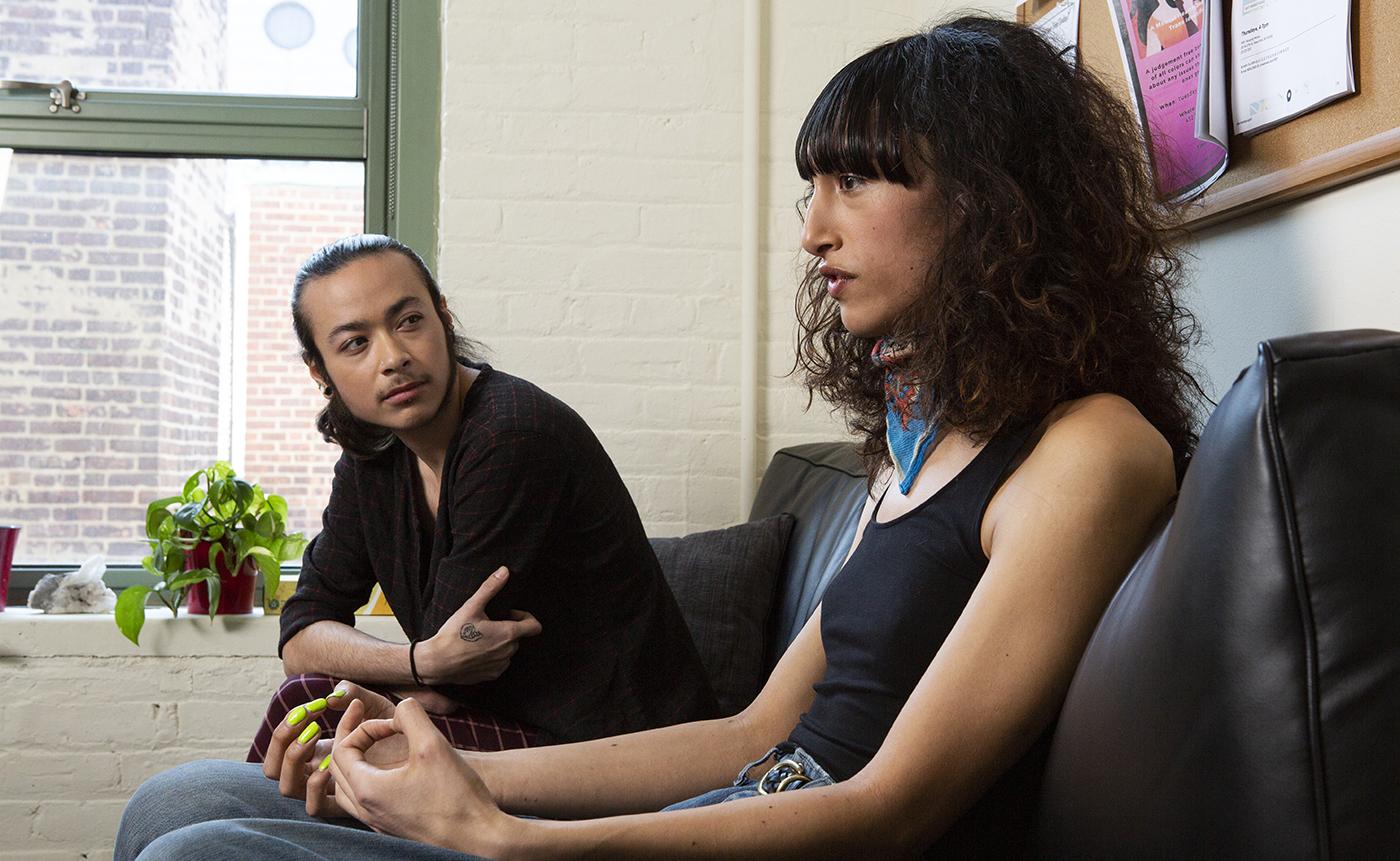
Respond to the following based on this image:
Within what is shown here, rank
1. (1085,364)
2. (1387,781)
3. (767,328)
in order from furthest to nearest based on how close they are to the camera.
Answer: (767,328) → (1085,364) → (1387,781)

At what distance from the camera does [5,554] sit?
2.60m

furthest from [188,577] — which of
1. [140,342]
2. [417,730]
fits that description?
[417,730]

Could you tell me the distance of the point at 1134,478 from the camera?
3.02 feet

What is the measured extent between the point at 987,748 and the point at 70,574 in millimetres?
2376

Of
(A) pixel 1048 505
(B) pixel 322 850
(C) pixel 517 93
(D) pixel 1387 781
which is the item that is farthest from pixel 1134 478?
(C) pixel 517 93

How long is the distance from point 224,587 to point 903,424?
1.92m

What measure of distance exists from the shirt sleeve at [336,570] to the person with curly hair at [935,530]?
0.76m

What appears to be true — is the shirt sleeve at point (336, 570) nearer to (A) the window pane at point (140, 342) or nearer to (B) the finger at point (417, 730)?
(A) the window pane at point (140, 342)

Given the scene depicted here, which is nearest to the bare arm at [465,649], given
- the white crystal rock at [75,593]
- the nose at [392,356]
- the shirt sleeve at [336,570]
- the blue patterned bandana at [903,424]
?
the shirt sleeve at [336,570]

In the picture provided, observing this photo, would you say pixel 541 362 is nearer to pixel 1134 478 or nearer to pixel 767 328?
pixel 767 328

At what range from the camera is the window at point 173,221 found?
9.18ft

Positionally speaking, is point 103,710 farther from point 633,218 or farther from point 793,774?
point 793,774

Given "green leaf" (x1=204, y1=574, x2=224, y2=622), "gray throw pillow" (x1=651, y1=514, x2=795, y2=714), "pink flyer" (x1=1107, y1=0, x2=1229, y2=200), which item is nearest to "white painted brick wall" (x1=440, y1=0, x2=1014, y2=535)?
"gray throw pillow" (x1=651, y1=514, x2=795, y2=714)

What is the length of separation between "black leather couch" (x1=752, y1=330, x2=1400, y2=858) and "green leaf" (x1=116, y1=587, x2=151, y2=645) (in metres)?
2.26
